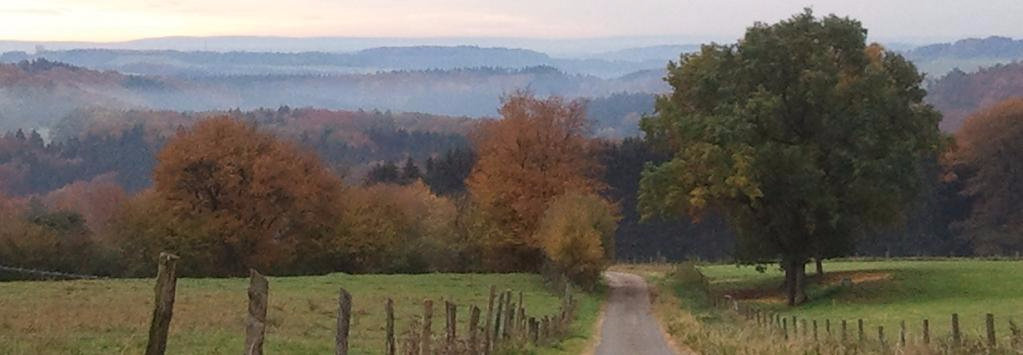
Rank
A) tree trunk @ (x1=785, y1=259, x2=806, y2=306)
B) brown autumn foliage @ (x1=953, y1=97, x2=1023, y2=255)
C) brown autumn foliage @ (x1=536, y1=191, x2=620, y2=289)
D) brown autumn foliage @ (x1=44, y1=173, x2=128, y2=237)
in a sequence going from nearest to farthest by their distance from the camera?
tree trunk @ (x1=785, y1=259, x2=806, y2=306) → brown autumn foliage @ (x1=536, y1=191, x2=620, y2=289) → brown autumn foliage @ (x1=953, y1=97, x2=1023, y2=255) → brown autumn foliage @ (x1=44, y1=173, x2=128, y2=237)

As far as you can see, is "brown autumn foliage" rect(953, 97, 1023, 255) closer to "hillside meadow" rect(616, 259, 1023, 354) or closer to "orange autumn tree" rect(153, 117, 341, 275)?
"hillside meadow" rect(616, 259, 1023, 354)

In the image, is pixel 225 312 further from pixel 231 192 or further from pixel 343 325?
pixel 231 192

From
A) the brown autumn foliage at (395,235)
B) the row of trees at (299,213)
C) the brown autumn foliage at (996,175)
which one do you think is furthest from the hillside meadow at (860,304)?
the brown autumn foliage at (996,175)

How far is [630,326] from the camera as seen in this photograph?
1526 inches

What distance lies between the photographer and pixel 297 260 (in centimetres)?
6725

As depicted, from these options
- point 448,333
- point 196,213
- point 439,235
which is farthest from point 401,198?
point 448,333

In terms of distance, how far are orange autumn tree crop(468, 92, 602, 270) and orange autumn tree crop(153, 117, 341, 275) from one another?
1112cm

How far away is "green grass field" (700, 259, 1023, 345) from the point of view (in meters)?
34.2

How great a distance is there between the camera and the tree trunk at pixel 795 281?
47844 mm

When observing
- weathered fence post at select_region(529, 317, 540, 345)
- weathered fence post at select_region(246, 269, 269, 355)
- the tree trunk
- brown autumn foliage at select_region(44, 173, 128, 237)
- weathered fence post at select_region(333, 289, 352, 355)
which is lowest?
brown autumn foliage at select_region(44, 173, 128, 237)

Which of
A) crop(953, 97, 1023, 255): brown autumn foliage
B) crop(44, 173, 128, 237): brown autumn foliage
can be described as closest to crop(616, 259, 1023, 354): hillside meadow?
crop(953, 97, 1023, 255): brown autumn foliage

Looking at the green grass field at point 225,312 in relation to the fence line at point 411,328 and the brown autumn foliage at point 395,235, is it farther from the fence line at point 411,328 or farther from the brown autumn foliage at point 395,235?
the brown autumn foliage at point 395,235

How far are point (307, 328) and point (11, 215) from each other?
169 ft

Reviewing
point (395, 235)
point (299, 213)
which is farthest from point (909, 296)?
point (395, 235)
